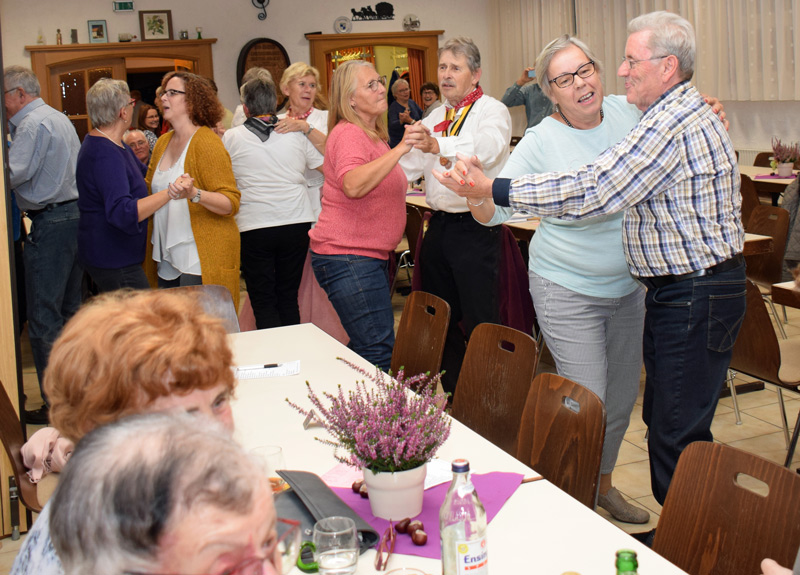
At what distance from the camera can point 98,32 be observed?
1070cm

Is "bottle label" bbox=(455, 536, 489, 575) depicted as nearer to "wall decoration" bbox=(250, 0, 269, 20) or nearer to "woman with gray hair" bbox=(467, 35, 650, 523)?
"woman with gray hair" bbox=(467, 35, 650, 523)

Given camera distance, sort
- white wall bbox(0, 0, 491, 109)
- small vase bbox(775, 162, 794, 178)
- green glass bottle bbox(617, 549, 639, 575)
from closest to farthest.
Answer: green glass bottle bbox(617, 549, 639, 575) < small vase bbox(775, 162, 794, 178) < white wall bbox(0, 0, 491, 109)

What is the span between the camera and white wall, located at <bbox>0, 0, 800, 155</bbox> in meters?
10.3

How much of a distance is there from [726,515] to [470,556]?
0.54m

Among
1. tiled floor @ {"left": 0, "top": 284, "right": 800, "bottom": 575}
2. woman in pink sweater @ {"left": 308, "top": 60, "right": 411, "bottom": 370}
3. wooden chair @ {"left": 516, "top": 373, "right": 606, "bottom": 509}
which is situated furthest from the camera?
woman in pink sweater @ {"left": 308, "top": 60, "right": 411, "bottom": 370}

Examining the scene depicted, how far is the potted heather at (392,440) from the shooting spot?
1522mm

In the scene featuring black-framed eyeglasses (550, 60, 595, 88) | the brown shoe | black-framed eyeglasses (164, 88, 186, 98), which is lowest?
the brown shoe

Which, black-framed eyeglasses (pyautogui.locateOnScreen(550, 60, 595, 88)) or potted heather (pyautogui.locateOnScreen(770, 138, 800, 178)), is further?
potted heather (pyautogui.locateOnScreen(770, 138, 800, 178))

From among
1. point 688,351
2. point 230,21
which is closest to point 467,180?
point 688,351

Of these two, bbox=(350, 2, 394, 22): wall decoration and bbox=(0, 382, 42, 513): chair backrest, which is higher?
bbox=(350, 2, 394, 22): wall decoration

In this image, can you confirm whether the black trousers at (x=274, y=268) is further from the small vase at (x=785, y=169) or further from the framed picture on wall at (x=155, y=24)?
the framed picture on wall at (x=155, y=24)

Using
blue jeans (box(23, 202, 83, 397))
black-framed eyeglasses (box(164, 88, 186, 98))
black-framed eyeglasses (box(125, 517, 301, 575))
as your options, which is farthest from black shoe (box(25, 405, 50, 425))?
black-framed eyeglasses (box(125, 517, 301, 575))

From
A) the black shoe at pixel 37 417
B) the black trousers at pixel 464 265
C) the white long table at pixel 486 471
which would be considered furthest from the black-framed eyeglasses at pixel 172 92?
the black shoe at pixel 37 417

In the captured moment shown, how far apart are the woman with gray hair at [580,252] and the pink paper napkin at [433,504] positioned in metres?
1.08
